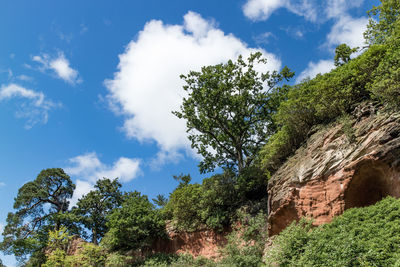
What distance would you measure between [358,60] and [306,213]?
7.25m

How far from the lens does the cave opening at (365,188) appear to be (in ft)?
33.1

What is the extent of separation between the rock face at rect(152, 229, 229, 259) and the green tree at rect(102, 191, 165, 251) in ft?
3.09

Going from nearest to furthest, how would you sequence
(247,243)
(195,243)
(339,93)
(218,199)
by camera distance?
(339,93) → (247,243) → (218,199) → (195,243)

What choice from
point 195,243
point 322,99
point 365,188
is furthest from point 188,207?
point 365,188

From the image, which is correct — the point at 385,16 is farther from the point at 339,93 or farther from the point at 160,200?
the point at 160,200

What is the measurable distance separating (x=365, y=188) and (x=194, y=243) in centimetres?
1387

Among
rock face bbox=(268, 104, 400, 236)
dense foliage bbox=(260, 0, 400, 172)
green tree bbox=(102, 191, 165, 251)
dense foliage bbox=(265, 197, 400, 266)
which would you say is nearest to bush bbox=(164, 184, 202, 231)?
green tree bbox=(102, 191, 165, 251)

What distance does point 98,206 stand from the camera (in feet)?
110

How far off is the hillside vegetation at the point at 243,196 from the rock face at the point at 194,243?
1.98 feet

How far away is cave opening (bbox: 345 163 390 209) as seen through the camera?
1009 centimetres

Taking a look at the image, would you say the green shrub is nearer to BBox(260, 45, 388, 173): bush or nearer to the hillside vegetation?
the hillside vegetation

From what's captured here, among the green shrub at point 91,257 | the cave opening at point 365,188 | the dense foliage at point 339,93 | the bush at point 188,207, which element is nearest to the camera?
the cave opening at point 365,188

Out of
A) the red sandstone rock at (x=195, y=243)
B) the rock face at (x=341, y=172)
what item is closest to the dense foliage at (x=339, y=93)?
the rock face at (x=341, y=172)

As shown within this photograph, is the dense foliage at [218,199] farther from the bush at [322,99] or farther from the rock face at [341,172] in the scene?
the rock face at [341,172]
